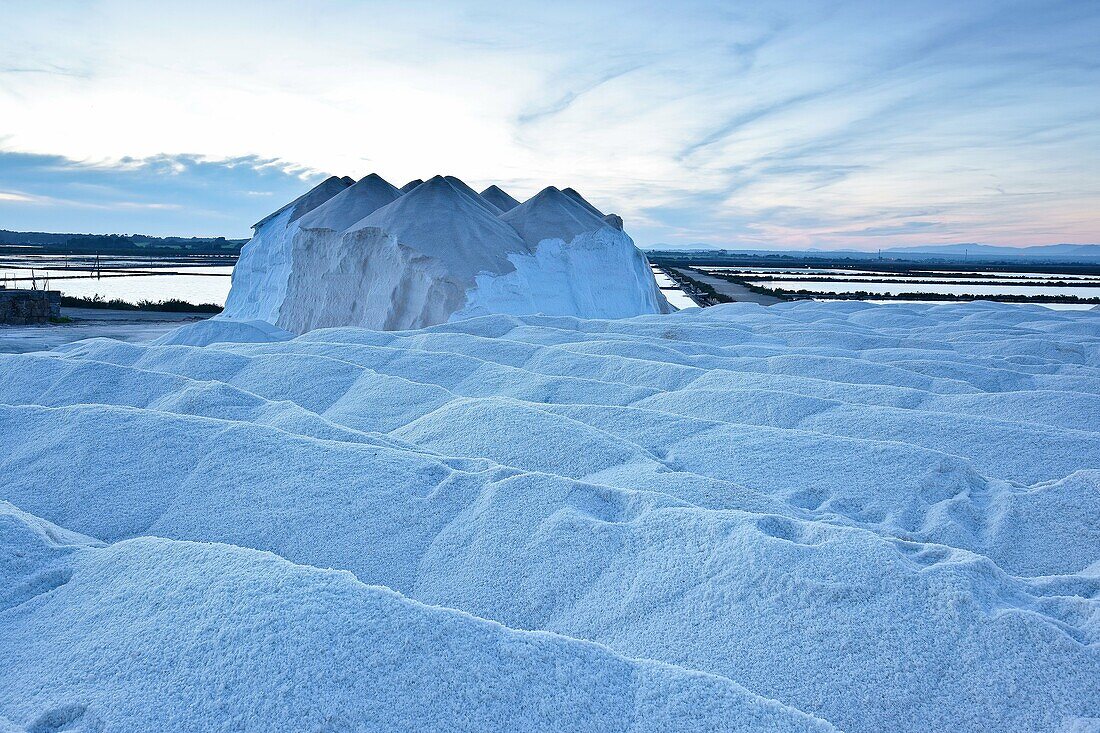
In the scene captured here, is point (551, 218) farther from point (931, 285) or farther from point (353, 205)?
point (931, 285)

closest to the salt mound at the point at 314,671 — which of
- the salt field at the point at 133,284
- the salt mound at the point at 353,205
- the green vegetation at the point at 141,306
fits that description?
the salt mound at the point at 353,205

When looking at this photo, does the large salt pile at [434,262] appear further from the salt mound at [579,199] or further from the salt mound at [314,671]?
the salt mound at [314,671]

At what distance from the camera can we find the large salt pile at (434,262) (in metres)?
12.7

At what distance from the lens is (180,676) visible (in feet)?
5.29

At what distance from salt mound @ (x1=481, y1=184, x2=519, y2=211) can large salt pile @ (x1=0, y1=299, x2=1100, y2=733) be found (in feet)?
45.5

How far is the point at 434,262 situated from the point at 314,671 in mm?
11428

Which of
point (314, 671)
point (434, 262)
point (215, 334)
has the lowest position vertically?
point (215, 334)

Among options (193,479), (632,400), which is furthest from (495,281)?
(193,479)

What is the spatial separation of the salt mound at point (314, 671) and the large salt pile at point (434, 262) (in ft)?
33.3

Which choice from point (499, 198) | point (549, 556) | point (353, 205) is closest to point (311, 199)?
point (353, 205)

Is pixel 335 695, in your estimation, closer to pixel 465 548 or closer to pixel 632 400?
pixel 465 548

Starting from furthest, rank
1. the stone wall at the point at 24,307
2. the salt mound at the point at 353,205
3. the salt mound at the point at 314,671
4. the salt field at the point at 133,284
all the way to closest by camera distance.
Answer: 1. the salt field at the point at 133,284
2. the stone wall at the point at 24,307
3. the salt mound at the point at 353,205
4. the salt mound at the point at 314,671

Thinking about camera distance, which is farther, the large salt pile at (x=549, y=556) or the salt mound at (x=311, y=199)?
the salt mound at (x=311, y=199)

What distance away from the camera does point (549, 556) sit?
2562 mm
